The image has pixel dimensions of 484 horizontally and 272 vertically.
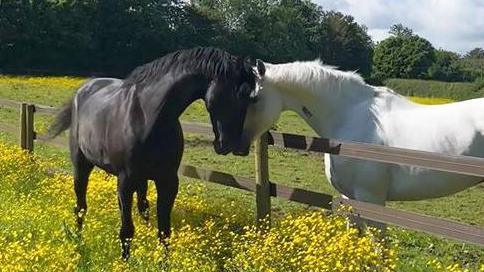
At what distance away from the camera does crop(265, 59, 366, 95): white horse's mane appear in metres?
5.75

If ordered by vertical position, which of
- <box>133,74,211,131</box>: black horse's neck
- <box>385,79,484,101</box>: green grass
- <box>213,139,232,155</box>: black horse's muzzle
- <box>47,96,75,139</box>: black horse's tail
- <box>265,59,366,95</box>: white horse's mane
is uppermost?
<box>265,59,366,95</box>: white horse's mane

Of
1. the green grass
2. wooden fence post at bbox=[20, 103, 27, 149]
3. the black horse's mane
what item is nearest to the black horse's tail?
the black horse's mane

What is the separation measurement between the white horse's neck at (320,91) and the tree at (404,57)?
73813mm

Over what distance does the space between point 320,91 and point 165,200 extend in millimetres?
1678

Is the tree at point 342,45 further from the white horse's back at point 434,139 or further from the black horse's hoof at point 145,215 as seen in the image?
the white horse's back at point 434,139

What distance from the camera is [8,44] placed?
163 feet

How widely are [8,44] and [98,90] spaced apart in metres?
46.2

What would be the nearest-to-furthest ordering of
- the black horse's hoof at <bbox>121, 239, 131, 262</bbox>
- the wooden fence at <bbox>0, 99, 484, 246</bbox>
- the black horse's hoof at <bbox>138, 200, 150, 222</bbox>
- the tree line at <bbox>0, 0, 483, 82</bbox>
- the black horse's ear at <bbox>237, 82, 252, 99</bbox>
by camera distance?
the wooden fence at <bbox>0, 99, 484, 246</bbox> < the black horse's ear at <bbox>237, 82, 252, 99</bbox> < the black horse's hoof at <bbox>121, 239, 131, 262</bbox> < the black horse's hoof at <bbox>138, 200, 150, 222</bbox> < the tree line at <bbox>0, 0, 483, 82</bbox>

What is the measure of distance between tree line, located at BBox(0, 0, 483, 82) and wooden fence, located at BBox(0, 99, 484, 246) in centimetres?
4242

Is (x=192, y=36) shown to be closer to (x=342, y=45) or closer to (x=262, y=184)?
(x=342, y=45)

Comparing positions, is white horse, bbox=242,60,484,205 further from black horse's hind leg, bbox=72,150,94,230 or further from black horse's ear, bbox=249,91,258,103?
black horse's hind leg, bbox=72,150,94,230

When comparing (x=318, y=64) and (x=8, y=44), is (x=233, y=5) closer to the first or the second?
(x=8, y=44)

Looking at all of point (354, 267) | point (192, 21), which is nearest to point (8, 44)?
point (192, 21)

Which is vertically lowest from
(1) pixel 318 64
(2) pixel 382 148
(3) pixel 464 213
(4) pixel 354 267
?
(3) pixel 464 213
